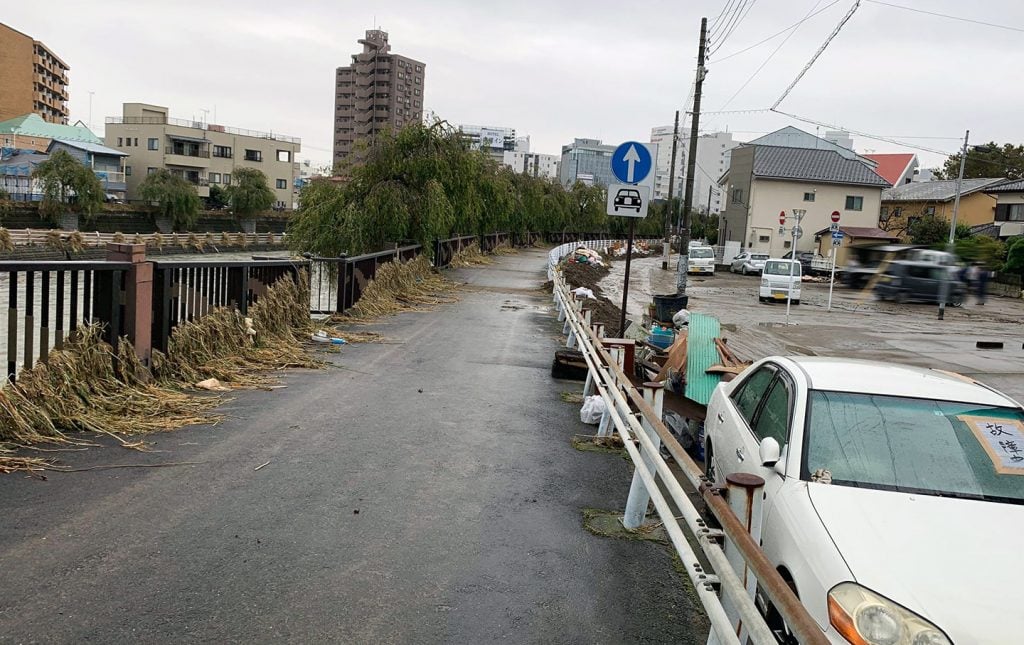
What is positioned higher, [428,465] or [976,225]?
[976,225]

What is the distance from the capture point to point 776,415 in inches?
206

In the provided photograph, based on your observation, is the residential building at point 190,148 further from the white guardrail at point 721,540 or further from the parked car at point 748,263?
the white guardrail at point 721,540

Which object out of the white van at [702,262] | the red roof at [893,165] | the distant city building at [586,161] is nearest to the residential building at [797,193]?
the white van at [702,262]

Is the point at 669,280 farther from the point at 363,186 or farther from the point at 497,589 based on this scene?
the point at 497,589

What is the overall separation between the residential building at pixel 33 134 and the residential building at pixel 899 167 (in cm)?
8137

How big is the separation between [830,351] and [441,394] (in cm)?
1256

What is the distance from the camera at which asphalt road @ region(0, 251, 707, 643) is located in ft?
12.7

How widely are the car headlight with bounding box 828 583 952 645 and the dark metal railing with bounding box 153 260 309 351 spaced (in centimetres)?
725

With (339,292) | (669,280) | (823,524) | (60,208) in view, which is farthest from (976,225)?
(60,208)

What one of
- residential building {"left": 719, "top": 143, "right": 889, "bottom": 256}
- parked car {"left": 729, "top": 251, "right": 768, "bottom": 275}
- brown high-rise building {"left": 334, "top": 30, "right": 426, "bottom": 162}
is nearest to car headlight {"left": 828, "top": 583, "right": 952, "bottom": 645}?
parked car {"left": 729, "top": 251, "right": 768, "bottom": 275}

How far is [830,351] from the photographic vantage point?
18812 mm

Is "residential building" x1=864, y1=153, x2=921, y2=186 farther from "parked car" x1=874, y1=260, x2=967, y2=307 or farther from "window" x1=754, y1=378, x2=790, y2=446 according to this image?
"window" x1=754, y1=378, x2=790, y2=446

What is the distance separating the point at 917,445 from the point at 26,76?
106072 mm

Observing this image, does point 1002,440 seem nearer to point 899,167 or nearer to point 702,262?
point 702,262
